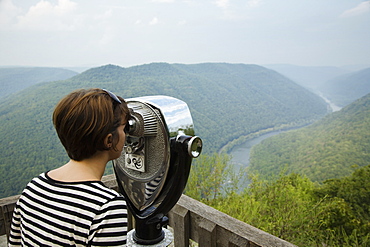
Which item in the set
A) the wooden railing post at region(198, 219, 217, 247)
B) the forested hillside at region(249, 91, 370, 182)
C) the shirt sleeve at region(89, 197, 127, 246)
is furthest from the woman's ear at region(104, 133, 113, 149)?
the forested hillside at region(249, 91, 370, 182)

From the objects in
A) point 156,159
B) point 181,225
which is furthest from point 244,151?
point 156,159

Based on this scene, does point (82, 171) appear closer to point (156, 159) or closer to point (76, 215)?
point (76, 215)

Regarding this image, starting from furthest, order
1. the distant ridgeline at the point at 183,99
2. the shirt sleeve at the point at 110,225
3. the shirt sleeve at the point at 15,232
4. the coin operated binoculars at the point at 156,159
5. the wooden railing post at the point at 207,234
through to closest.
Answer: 1. the distant ridgeline at the point at 183,99
2. the wooden railing post at the point at 207,234
3. the coin operated binoculars at the point at 156,159
4. the shirt sleeve at the point at 15,232
5. the shirt sleeve at the point at 110,225

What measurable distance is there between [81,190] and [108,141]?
0.44 ft

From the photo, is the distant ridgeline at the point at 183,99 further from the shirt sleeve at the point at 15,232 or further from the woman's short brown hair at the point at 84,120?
the woman's short brown hair at the point at 84,120

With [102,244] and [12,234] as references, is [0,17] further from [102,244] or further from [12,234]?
[102,244]

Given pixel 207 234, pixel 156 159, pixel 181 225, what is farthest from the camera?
pixel 181 225

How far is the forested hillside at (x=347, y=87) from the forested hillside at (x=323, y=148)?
1.72 ft

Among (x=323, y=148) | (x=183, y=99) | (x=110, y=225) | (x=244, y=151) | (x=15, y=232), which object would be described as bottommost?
(x=244, y=151)

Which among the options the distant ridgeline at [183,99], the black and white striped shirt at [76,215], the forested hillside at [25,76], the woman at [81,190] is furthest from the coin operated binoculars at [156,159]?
the forested hillside at [25,76]

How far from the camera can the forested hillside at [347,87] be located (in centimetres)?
571

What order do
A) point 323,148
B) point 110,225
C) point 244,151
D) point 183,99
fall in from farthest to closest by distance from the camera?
point 244,151 → point 183,99 → point 323,148 → point 110,225

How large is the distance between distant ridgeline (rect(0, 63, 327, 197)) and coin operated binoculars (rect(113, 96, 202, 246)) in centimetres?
200

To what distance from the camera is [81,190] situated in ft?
2.27
